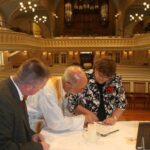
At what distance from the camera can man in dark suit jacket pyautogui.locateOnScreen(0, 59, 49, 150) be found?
1.90m

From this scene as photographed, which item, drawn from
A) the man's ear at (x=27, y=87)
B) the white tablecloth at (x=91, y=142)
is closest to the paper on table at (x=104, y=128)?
the white tablecloth at (x=91, y=142)

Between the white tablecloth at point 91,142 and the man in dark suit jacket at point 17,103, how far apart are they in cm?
43

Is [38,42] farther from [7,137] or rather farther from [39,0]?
[7,137]

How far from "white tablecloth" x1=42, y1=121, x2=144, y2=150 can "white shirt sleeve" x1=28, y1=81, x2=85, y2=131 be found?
0.07 m

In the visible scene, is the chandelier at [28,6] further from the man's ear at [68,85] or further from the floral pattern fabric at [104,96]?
the man's ear at [68,85]

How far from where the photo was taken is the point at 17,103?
2020mm

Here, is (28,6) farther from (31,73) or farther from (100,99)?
(31,73)

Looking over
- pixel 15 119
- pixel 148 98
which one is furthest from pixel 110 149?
pixel 148 98

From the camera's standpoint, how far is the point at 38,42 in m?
19.2

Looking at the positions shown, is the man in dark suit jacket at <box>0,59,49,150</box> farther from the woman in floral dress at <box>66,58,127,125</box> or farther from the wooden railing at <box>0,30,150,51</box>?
the wooden railing at <box>0,30,150,51</box>

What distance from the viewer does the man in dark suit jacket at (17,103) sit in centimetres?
190

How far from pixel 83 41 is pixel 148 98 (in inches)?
404

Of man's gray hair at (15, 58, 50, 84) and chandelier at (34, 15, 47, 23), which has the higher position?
chandelier at (34, 15, 47, 23)

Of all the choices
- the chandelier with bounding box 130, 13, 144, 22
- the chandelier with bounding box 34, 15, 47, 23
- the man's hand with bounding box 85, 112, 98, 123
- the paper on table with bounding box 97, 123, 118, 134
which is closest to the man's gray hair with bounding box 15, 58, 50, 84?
the paper on table with bounding box 97, 123, 118, 134
